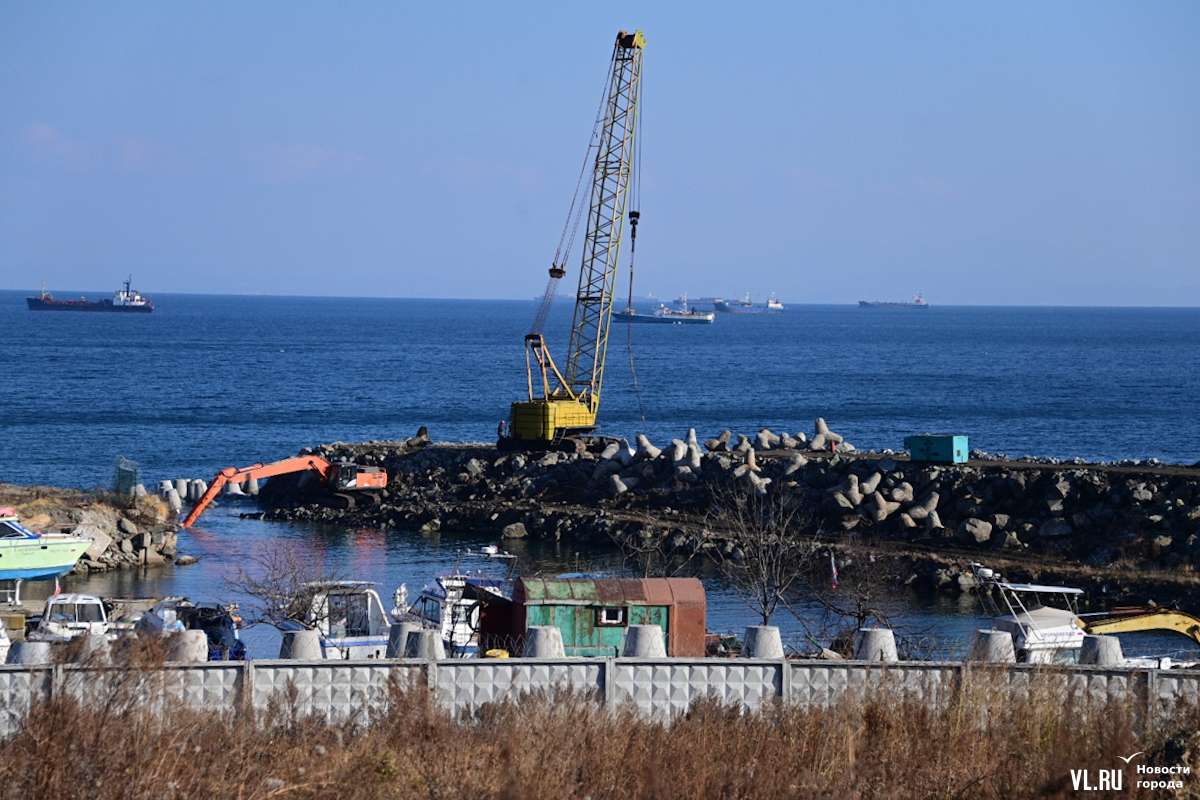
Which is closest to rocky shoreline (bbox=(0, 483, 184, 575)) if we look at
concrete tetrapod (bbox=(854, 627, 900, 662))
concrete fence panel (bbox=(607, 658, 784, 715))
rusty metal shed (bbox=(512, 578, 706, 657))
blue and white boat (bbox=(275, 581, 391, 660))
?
blue and white boat (bbox=(275, 581, 391, 660))

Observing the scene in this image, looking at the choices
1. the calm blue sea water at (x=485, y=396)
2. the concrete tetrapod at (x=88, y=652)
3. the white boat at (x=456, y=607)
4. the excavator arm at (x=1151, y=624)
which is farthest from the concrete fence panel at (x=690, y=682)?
the calm blue sea water at (x=485, y=396)

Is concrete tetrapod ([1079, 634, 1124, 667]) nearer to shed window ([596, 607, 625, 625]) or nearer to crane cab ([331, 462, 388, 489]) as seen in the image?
shed window ([596, 607, 625, 625])

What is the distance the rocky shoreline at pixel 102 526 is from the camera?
36406mm

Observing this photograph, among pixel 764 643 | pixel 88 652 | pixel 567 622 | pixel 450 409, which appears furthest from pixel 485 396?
pixel 88 652

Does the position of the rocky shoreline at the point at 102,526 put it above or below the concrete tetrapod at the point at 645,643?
below

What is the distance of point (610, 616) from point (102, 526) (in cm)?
2352

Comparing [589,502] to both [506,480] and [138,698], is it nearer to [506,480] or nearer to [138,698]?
[506,480]

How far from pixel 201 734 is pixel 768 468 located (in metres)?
33.7

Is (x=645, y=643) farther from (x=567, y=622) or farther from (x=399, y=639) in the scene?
(x=567, y=622)

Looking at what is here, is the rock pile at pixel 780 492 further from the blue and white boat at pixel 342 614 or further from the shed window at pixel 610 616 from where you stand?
the shed window at pixel 610 616

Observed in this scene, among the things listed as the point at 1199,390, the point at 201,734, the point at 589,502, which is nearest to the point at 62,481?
the point at 589,502

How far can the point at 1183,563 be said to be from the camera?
3141 cm

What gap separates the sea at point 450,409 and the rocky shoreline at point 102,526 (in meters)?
0.85

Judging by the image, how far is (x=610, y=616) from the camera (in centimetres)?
1939
